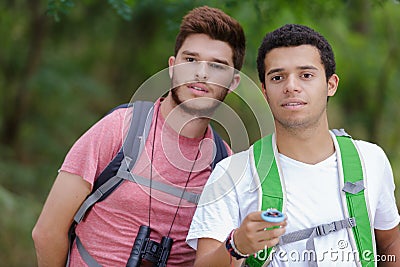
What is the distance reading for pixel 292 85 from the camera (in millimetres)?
1944

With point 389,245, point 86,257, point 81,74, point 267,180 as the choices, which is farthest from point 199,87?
point 81,74

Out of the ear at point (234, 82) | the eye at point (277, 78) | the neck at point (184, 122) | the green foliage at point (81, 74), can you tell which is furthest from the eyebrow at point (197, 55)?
the green foliage at point (81, 74)

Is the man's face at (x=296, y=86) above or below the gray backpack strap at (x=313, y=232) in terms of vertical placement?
above

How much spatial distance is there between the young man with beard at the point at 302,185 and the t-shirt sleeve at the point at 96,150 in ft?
1.43

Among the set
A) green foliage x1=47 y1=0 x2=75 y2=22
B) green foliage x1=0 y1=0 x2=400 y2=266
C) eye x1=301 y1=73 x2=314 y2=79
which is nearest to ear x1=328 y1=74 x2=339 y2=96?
eye x1=301 y1=73 x2=314 y2=79

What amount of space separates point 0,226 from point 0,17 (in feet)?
7.42

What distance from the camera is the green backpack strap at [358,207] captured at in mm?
1871

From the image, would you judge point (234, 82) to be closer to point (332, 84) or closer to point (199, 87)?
point (199, 87)

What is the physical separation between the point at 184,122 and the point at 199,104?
0.11 m

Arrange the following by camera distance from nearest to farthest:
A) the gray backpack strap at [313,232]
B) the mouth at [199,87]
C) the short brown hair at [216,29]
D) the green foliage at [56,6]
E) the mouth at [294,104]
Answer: the gray backpack strap at [313,232], the mouth at [294,104], the mouth at [199,87], the short brown hair at [216,29], the green foliage at [56,6]

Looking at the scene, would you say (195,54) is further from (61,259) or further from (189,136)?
(61,259)

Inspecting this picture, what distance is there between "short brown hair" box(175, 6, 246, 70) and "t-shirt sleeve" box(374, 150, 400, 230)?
0.76m

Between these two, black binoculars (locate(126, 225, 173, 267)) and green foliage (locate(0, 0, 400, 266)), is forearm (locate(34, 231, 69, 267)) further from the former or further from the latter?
green foliage (locate(0, 0, 400, 266))

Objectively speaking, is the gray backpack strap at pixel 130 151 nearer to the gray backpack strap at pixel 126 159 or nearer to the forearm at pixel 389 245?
the gray backpack strap at pixel 126 159
